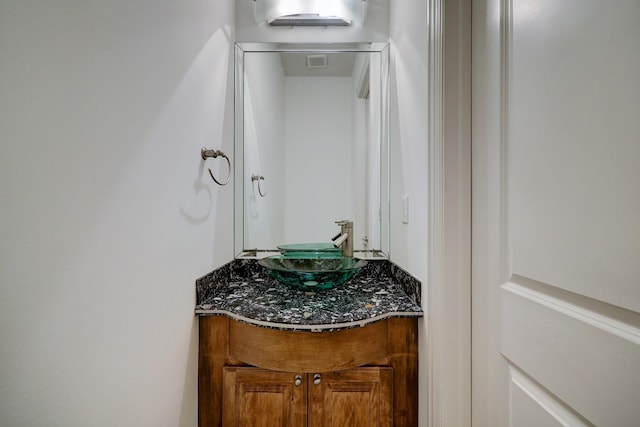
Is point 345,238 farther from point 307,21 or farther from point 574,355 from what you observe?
point 307,21

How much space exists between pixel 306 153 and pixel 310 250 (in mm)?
548

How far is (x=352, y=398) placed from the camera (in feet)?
3.58

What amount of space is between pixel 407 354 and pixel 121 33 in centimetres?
132

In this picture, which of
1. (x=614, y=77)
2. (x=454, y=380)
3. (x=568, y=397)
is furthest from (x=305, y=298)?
(x=614, y=77)

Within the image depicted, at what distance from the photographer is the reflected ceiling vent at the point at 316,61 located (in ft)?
5.32

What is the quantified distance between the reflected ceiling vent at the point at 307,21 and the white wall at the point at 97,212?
1.95 ft

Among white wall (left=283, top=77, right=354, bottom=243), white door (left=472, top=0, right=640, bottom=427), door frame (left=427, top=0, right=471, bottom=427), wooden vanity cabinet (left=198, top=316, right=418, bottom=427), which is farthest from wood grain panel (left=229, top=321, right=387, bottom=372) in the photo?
white wall (left=283, top=77, right=354, bottom=243)

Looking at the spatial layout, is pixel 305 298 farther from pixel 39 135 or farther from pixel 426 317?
pixel 39 135

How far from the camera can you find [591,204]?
53cm

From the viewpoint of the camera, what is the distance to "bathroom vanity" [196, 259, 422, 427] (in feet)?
3.41

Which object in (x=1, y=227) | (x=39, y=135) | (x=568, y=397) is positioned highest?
(x=39, y=135)

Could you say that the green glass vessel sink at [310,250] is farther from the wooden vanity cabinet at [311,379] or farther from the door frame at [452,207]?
the door frame at [452,207]

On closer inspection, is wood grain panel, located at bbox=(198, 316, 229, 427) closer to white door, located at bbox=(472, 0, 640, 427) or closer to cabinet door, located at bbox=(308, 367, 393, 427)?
cabinet door, located at bbox=(308, 367, 393, 427)

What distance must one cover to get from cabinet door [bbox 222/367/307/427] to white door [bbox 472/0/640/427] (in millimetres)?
615
